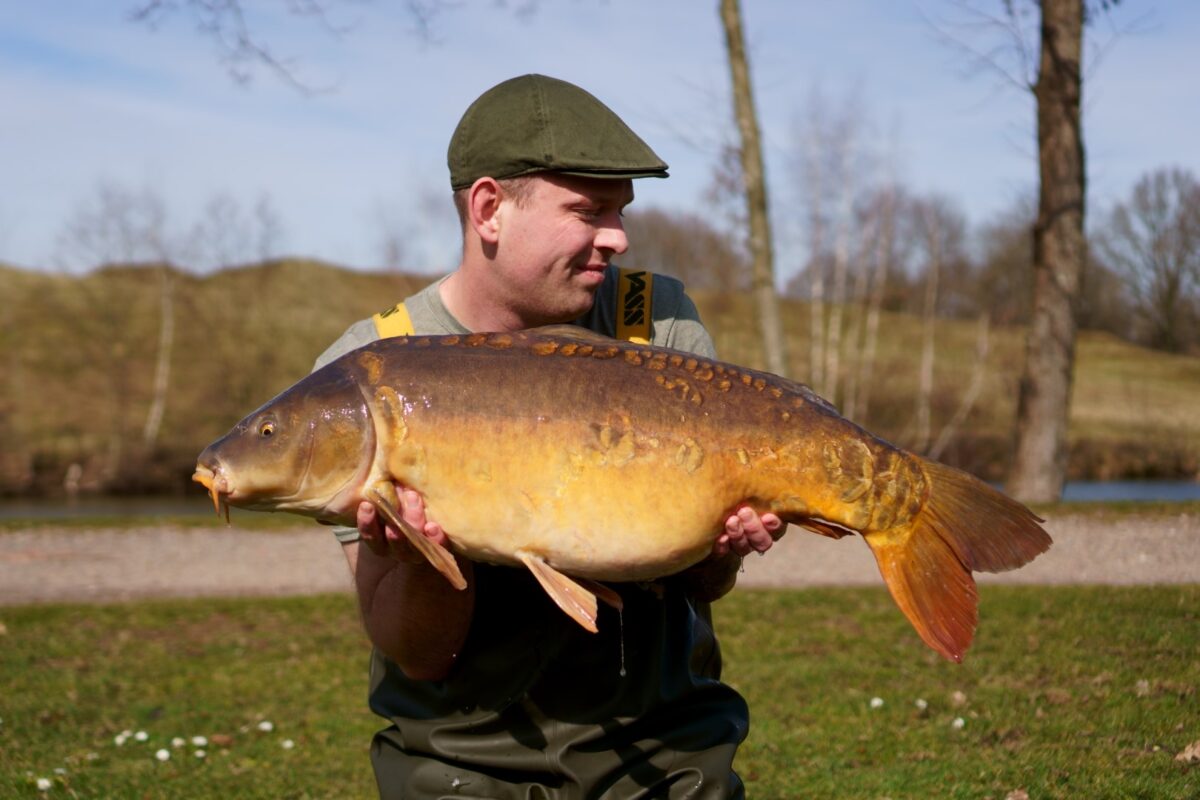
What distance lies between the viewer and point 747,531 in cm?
279

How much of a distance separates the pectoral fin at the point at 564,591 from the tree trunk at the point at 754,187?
537 inches

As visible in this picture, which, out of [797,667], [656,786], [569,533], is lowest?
[797,667]

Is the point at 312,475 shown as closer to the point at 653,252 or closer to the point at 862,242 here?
the point at 862,242

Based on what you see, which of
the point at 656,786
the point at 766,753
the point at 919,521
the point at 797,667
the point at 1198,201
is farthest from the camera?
the point at 1198,201

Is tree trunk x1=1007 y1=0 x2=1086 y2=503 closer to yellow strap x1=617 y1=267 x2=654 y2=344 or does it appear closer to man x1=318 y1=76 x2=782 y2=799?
yellow strap x1=617 y1=267 x2=654 y2=344

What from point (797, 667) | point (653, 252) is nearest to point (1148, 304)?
point (653, 252)

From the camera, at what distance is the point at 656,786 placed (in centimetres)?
313

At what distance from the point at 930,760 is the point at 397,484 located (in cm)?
377

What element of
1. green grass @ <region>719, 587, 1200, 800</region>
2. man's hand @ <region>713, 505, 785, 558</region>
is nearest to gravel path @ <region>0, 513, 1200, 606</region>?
green grass @ <region>719, 587, 1200, 800</region>

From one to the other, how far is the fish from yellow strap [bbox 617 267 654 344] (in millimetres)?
468

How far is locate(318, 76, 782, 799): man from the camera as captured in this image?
2.99 metres

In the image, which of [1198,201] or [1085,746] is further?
[1198,201]

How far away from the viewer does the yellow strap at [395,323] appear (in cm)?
323

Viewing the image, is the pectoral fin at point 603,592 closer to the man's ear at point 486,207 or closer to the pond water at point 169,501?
the man's ear at point 486,207
